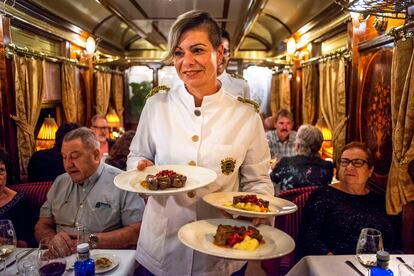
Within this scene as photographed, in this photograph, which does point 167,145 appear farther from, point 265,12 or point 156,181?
point 265,12

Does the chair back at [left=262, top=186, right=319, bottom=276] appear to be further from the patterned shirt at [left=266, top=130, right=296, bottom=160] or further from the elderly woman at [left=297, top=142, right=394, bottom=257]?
the patterned shirt at [left=266, top=130, right=296, bottom=160]

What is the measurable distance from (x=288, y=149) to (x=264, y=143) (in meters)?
3.61

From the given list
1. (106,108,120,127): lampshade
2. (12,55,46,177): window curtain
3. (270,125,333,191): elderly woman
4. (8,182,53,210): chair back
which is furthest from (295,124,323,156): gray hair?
(106,108,120,127): lampshade

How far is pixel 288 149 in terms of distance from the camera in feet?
17.0

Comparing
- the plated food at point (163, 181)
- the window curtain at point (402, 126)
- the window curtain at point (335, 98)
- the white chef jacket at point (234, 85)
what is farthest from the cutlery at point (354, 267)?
the window curtain at point (335, 98)

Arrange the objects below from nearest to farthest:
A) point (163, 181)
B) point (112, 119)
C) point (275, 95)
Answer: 1. point (163, 181)
2. point (112, 119)
3. point (275, 95)

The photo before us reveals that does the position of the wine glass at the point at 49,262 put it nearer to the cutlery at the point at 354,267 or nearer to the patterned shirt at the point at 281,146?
the cutlery at the point at 354,267

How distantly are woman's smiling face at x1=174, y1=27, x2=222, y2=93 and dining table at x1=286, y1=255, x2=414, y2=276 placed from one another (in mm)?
1087

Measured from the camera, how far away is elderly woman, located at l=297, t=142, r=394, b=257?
243 centimetres

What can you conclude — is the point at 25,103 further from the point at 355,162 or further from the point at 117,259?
the point at 355,162

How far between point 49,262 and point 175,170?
→ 679 millimetres

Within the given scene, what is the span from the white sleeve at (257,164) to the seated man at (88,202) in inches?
38.6

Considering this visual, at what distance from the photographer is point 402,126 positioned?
7.97 ft

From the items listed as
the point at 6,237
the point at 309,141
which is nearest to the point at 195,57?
the point at 6,237
